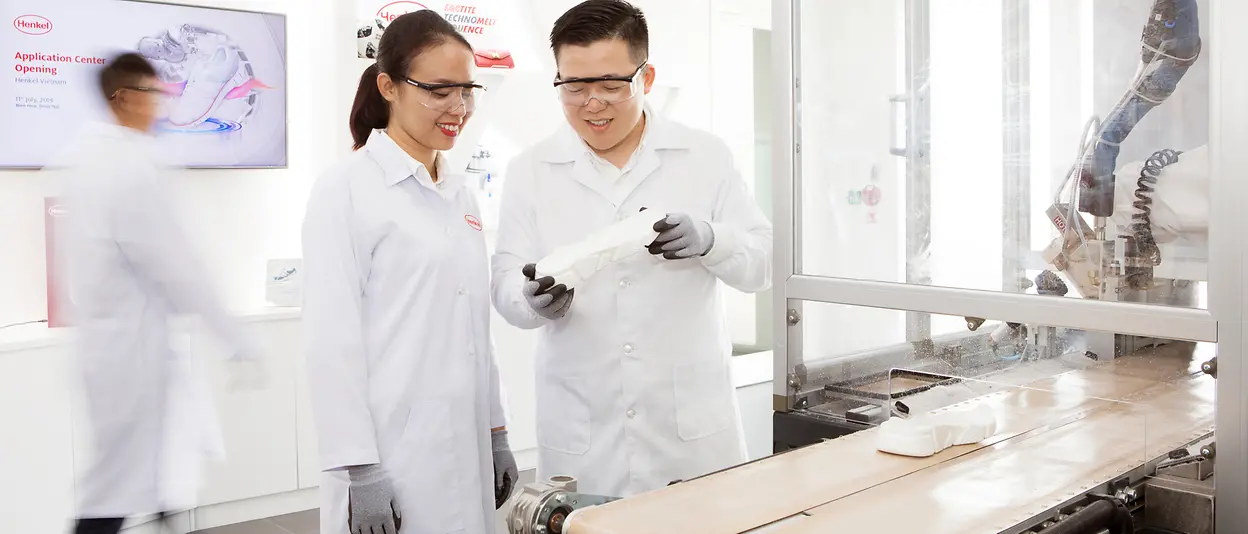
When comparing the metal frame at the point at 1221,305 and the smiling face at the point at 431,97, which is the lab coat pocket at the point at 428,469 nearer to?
the smiling face at the point at 431,97

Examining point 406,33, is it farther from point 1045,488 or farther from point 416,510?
point 1045,488

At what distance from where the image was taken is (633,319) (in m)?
2.19

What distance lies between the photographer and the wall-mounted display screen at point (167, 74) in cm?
375

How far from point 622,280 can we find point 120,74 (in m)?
1.67

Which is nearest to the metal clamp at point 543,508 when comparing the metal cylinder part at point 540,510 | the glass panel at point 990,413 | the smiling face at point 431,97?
the metal cylinder part at point 540,510

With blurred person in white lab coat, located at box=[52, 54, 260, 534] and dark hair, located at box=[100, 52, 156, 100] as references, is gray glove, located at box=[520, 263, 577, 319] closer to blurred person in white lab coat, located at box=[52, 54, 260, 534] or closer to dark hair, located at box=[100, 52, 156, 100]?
blurred person in white lab coat, located at box=[52, 54, 260, 534]

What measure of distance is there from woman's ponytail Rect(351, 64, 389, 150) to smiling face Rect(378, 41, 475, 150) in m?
0.05

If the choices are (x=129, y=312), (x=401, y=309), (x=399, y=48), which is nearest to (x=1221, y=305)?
(x=401, y=309)

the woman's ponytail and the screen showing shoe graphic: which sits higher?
the screen showing shoe graphic

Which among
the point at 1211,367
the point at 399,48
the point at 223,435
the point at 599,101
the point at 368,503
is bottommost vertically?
the point at 223,435

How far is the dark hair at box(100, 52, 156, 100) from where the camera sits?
9.27ft

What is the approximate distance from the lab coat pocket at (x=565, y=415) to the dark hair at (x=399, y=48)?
27.9 inches

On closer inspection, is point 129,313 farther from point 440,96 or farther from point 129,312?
point 440,96

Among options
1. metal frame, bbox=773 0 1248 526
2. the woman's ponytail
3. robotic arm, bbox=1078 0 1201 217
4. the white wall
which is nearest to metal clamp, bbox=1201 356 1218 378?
metal frame, bbox=773 0 1248 526
